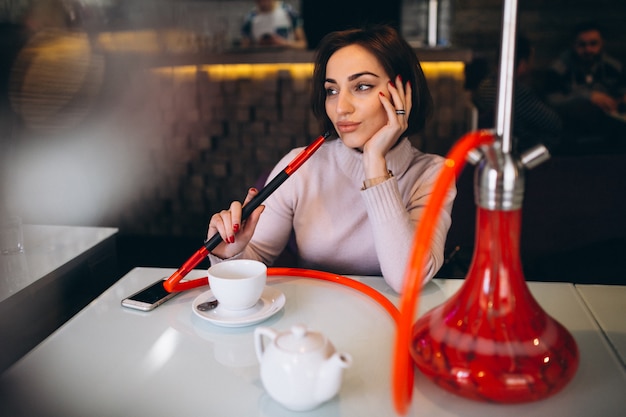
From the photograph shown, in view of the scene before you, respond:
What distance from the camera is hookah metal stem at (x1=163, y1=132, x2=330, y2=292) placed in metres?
1.02

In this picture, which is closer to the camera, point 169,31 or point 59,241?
point 59,241

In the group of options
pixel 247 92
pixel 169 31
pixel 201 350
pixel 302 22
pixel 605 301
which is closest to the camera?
pixel 201 350

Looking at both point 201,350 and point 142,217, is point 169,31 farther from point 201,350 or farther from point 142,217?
point 201,350

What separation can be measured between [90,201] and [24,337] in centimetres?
228

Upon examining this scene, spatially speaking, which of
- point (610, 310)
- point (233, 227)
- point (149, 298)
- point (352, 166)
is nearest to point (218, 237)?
point (233, 227)

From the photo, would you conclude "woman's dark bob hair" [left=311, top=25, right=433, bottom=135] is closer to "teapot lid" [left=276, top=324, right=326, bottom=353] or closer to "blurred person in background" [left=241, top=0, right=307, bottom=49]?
"teapot lid" [left=276, top=324, right=326, bottom=353]

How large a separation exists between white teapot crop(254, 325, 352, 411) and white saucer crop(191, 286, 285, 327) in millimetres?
239

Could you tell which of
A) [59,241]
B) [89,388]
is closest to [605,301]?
[89,388]

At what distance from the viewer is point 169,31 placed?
4207 mm

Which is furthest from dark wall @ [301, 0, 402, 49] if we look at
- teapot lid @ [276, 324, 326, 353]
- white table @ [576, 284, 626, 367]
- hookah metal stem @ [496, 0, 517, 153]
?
teapot lid @ [276, 324, 326, 353]

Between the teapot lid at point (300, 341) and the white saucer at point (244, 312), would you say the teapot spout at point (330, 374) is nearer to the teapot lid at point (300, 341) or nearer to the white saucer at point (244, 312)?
the teapot lid at point (300, 341)

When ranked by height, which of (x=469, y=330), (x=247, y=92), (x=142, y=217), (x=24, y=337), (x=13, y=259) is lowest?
(x=142, y=217)

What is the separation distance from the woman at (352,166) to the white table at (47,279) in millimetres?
424

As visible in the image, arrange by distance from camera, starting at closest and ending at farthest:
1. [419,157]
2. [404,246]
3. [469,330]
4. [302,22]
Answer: [469,330] → [404,246] → [419,157] → [302,22]
